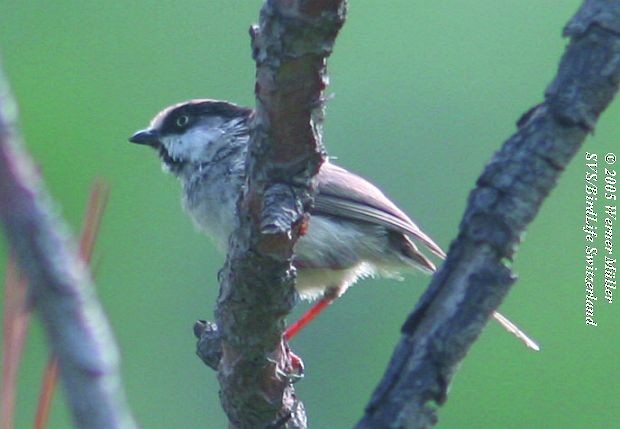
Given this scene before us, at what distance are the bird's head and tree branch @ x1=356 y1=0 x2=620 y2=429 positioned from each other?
359 centimetres

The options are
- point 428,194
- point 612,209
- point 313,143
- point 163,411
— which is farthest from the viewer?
point 428,194

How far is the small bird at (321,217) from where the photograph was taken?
5.43 meters

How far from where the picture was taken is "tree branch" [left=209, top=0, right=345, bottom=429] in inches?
89.7

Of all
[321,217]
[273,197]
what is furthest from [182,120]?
[273,197]

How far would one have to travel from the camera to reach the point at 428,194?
10.5 m

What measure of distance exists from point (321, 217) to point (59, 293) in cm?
460

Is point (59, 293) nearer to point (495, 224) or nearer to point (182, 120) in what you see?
point (495, 224)

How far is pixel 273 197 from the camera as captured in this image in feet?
8.40

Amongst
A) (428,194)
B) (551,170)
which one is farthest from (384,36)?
(551,170)

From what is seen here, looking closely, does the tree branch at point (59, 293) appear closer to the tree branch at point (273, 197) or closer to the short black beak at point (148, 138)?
the tree branch at point (273, 197)

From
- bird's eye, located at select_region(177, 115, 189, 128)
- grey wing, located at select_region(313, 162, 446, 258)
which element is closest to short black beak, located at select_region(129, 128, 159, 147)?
bird's eye, located at select_region(177, 115, 189, 128)

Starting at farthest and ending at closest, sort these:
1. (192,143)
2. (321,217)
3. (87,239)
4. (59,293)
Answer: (192,143) → (321,217) → (87,239) → (59,293)

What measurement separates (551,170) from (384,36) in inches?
419

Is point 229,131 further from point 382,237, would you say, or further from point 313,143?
point 313,143
